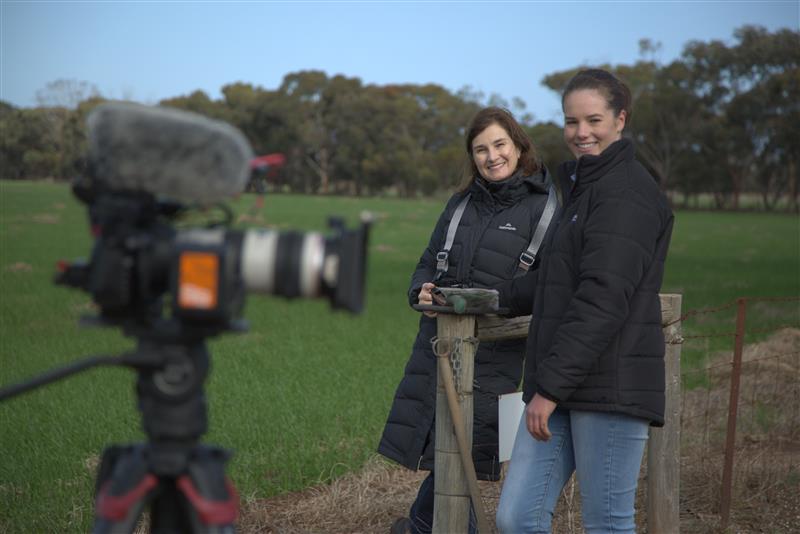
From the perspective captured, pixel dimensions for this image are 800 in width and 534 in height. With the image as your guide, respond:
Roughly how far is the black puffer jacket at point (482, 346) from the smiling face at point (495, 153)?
0.05 m

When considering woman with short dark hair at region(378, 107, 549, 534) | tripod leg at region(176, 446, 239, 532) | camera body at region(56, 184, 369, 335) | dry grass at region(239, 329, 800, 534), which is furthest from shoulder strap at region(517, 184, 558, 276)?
tripod leg at region(176, 446, 239, 532)

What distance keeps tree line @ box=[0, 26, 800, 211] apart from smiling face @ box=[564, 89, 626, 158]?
35801mm

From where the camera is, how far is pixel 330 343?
11.0 m

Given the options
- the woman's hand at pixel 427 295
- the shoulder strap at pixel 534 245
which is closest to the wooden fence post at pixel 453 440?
the woman's hand at pixel 427 295

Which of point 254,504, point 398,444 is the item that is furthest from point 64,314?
point 398,444

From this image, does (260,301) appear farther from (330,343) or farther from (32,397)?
(32,397)

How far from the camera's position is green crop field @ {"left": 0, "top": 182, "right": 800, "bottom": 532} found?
5410mm

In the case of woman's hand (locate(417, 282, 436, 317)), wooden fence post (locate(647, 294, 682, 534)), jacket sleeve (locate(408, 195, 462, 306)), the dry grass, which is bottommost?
the dry grass

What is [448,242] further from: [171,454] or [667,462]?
[171,454]

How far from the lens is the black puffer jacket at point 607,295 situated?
2.76 metres

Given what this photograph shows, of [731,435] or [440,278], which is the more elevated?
[440,278]

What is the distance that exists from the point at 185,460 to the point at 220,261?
16.0 inches

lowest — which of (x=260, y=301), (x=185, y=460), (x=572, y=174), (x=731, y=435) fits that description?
(x=260, y=301)

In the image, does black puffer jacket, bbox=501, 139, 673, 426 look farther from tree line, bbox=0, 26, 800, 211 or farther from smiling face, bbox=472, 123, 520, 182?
tree line, bbox=0, 26, 800, 211
